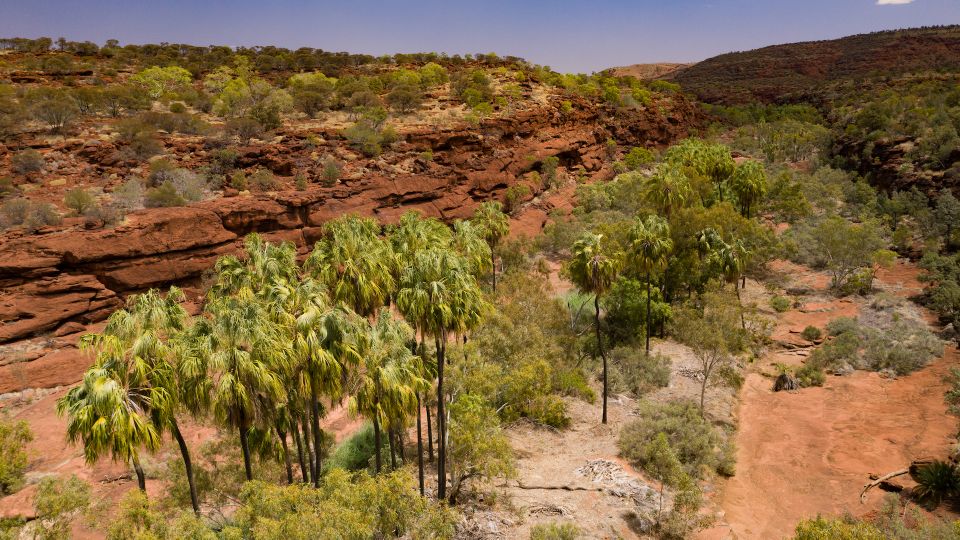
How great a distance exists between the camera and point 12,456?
63.8ft

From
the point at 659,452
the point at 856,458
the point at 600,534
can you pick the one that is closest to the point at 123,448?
the point at 600,534

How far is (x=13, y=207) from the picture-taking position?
100 ft

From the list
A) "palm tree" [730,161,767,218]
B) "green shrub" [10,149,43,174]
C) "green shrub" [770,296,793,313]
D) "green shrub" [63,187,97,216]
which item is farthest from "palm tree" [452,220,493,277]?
"green shrub" [10,149,43,174]

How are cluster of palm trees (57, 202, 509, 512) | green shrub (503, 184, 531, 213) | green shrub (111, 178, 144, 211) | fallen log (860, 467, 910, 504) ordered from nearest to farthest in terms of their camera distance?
cluster of palm trees (57, 202, 509, 512)
fallen log (860, 467, 910, 504)
green shrub (111, 178, 144, 211)
green shrub (503, 184, 531, 213)

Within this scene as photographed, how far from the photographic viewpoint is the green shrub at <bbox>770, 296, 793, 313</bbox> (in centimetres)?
3784

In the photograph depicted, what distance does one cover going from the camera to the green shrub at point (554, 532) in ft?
50.8

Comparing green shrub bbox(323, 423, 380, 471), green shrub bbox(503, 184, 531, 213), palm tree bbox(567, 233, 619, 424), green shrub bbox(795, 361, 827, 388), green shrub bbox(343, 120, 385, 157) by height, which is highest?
green shrub bbox(343, 120, 385, 157)

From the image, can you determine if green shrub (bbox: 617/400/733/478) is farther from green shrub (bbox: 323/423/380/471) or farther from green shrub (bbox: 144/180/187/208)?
green shrub (bbox: 144/180/187/208)

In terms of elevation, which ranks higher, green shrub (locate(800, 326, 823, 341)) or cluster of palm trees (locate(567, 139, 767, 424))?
cluster of palm trees (locate(567, 139, 767, 424))

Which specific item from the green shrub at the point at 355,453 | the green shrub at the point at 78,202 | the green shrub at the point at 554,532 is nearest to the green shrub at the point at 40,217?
the green shrub at the point at 78,202

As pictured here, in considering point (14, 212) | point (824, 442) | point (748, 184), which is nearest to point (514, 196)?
point (748, 184)

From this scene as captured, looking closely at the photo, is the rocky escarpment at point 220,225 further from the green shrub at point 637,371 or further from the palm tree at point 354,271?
the green shrub at point 637,371

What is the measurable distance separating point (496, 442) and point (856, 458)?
53.8 ft

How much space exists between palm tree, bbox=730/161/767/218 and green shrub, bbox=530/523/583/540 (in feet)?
135
